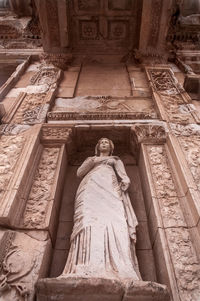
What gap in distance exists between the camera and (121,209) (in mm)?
3652

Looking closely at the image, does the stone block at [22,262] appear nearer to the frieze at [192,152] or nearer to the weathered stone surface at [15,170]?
the weathered stone surface at [15,170]

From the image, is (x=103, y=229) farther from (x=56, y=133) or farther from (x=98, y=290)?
(x=56, y=133)

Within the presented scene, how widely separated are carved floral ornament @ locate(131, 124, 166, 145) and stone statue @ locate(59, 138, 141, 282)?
0.99m

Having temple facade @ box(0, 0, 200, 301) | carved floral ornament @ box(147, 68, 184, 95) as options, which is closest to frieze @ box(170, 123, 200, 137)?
temple facade @ box(0, 0, 200, 301)

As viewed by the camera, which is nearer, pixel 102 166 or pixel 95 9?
pixel 102 166

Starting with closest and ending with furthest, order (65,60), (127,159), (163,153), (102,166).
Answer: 1. (102,166)
2. (163,153)
3. (127,159)
4. (65,60)

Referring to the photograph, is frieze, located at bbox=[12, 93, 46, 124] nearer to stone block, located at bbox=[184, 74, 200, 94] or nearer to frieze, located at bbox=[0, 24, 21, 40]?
stone block, located at bbox=[184, 74, 200, 94]

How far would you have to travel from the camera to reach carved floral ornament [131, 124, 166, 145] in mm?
5129

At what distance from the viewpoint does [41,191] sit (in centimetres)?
413

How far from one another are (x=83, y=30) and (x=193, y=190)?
6882 mm

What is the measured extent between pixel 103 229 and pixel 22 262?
1.03m

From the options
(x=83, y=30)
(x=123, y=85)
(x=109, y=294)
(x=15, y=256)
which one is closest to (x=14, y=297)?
(x=15, y=256)

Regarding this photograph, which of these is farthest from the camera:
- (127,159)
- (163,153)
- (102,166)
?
(127,159)

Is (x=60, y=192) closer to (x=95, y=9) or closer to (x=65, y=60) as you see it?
(x=65, y=60)
